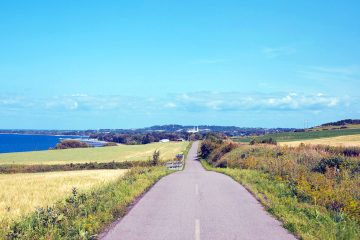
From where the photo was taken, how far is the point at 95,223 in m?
10.9

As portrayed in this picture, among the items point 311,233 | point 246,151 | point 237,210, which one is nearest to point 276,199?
point 237,210

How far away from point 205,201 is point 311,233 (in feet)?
19.8

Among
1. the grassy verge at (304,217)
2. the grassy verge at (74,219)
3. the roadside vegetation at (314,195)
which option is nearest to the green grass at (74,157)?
the roadside vegetation at (314,195)

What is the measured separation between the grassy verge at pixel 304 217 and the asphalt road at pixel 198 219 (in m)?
0.32

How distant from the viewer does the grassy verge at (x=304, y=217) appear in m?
10.0

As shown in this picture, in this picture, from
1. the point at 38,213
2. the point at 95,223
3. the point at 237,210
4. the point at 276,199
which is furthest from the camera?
the point at 276,199

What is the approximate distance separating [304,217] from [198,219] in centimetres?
312

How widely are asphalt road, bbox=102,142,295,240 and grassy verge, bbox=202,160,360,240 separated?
0.32m

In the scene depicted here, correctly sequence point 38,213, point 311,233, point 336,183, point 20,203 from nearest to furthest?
1. point 311,233
2. point 38,213
3. point 20,203
4. point 336,183

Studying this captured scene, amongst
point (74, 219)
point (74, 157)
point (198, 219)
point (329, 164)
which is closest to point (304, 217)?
point (198, 219)

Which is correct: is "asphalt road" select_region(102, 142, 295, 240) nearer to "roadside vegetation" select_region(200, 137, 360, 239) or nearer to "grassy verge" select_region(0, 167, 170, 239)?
"grassy verge" select_region(0, 167, 170, 239)

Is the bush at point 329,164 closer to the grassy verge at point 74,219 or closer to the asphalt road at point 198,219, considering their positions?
the asphalt road at point 198,219

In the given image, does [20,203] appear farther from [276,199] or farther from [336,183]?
[336,183]

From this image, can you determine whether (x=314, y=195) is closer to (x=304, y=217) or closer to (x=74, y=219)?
(x=304, y=217)
